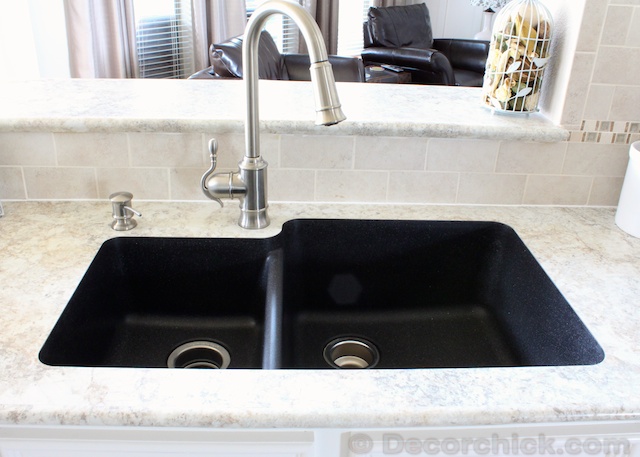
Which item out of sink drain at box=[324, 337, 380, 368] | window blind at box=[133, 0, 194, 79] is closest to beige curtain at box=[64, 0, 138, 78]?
window blind at box=[133, 0, 194, 79]

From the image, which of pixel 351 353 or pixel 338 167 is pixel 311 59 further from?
pixel 351 353

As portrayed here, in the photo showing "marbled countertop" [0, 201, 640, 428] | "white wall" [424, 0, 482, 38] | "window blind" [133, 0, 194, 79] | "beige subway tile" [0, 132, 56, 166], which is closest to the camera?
"marbled countertop" [0, 201, 640, 428]

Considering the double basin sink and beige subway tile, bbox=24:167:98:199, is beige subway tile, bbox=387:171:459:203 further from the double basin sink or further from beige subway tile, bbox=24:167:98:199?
beige subway tile, bbox=24:167:98:199

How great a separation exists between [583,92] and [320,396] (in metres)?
0.75

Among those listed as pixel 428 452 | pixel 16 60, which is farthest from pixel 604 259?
pixel 16 60

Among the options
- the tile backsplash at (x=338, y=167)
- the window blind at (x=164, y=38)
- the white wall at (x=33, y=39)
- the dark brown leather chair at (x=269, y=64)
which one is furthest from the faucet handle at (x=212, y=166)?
the window blind at (x=164, y=38)

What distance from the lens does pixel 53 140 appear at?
1.08 meters

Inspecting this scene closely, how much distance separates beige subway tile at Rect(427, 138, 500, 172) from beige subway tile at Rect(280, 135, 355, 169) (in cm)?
16

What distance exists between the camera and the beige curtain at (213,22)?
3615 mm

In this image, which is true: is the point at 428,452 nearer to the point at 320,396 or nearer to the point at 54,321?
the point at 320,396

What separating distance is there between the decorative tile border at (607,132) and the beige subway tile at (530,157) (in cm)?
3

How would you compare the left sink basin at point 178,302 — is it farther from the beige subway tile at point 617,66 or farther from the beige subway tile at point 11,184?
the beige subway tile at point 617,66

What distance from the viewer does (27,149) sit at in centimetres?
109

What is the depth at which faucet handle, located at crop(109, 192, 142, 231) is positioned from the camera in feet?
3.35
